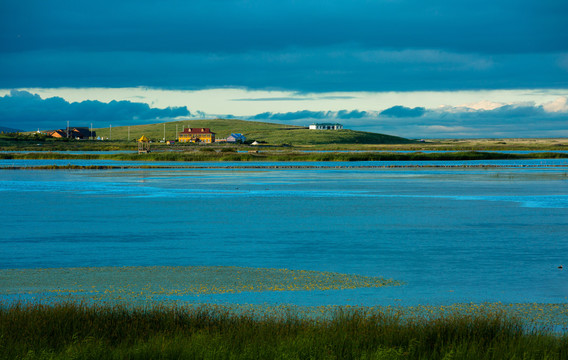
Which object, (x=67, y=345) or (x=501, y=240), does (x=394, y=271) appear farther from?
(x=67, y=345)

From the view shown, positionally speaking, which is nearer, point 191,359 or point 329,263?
point 191,359

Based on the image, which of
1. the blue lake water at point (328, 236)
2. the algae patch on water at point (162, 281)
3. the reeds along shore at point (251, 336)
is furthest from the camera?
the blue lake water at point (328, 236)

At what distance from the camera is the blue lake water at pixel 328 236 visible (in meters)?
13.1

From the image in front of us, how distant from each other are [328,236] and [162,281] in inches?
302

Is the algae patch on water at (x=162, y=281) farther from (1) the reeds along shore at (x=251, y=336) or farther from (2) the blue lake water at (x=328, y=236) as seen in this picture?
(1) the reeds along shore at (x=251, y=336)

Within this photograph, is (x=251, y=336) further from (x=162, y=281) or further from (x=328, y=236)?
(x=328, y=236)

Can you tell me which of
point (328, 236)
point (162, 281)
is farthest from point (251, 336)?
point (328, 236)

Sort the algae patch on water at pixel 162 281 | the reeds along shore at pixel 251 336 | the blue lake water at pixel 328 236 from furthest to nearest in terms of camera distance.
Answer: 1. the blue lake water at pixel 328 236
2. the algae patch on water at pixel 162 281
3. the reeds along shore at pixel 251 336

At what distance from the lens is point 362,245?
18.3 meters

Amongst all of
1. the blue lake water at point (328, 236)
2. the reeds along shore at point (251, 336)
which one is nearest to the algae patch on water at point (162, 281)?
the blue lake water at point (328, 236)

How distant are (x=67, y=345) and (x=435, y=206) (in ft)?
72.9

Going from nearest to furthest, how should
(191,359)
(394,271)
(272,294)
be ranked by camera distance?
(191,359)
(272,294)
(394,271)

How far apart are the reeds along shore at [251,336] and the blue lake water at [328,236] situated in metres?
2.00

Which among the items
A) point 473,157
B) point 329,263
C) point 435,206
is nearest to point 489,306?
point 329,263
